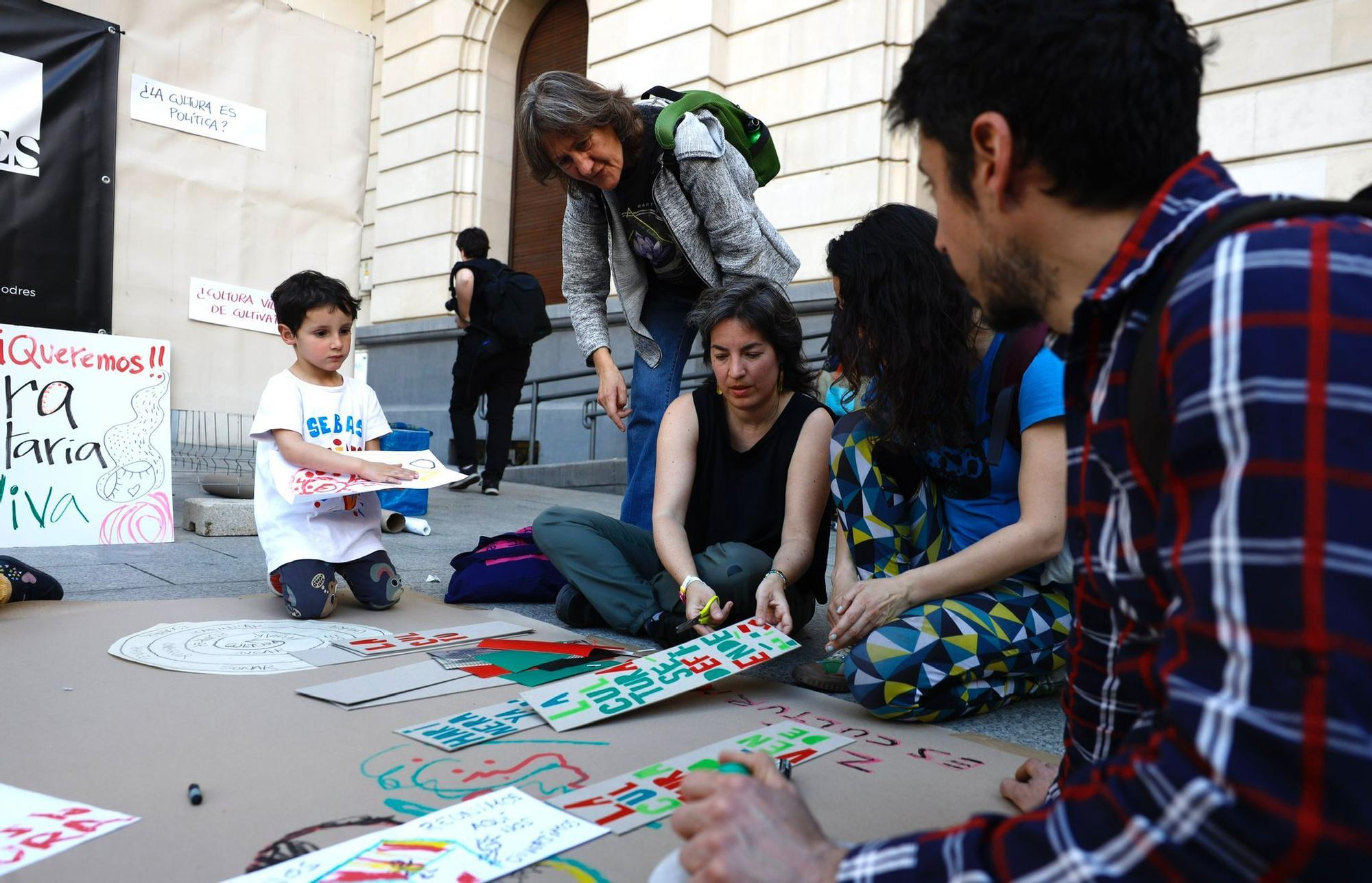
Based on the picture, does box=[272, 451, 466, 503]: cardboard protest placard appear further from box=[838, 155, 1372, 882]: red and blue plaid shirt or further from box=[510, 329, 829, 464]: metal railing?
box=[510, 329, 829, 464]: metal railing

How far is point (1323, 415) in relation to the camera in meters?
0.60

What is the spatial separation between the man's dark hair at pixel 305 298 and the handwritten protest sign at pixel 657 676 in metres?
1.51

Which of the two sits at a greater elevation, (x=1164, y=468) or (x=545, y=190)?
(x=545, y=190)

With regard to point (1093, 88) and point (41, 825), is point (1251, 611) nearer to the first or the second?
point (1093, 88)

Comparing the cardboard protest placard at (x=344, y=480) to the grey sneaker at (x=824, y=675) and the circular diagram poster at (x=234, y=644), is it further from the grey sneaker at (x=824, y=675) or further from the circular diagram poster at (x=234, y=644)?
the grey sneaker at (x=824, y=675)

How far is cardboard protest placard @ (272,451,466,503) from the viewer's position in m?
2.71

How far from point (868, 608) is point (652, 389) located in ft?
4.19

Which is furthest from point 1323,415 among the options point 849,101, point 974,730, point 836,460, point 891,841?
point 849,101

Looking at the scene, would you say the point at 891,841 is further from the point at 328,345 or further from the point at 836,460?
the point at 328,345

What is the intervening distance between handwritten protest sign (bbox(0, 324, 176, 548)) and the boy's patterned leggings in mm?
1048

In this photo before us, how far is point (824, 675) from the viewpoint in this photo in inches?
90.3

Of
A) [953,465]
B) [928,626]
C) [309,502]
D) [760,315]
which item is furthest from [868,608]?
[309,502]

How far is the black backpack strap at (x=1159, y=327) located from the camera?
2.28 feet

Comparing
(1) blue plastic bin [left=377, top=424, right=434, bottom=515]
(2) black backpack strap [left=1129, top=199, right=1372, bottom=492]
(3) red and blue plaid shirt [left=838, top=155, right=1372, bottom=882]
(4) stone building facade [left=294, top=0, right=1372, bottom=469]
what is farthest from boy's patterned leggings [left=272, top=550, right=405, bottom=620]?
(2) black backpack strap [left=1129, top=199, right=1372, bottom=492]
